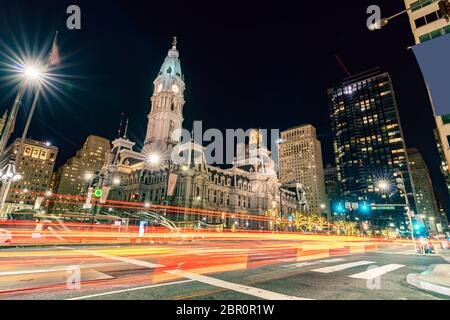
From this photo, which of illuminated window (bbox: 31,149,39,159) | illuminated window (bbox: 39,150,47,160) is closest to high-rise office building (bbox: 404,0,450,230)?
illuminated window (bbox: 39,150,47,160)

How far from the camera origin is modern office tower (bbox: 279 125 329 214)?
5797 inches

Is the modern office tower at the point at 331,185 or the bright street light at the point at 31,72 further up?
the modern office tower at the point at 331,185

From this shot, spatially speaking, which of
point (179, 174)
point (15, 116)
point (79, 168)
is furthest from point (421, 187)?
Answer: point (79, 168)

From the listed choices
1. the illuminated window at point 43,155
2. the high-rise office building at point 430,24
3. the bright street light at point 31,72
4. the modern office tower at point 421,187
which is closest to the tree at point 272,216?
the high-rise office building at point 430,24

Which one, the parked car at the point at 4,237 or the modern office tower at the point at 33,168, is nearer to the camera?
the parked car at the point at 4,237

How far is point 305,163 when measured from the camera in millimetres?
157500

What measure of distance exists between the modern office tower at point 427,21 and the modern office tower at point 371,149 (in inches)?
4174

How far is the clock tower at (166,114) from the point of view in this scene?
81.8 m

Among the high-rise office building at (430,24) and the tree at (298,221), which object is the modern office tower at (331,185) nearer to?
the tree at (298,221)

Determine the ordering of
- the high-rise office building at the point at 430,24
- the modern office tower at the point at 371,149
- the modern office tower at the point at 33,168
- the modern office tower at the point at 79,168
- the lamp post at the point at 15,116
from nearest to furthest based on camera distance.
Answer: the lamp post at the point at 15,116
the high-rise office building at the point at 430,24
the modern office tower at the point at 33,168
the modern office tower at the point at 371,149
the modern office tower at the point at 79,168

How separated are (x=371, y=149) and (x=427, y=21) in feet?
396

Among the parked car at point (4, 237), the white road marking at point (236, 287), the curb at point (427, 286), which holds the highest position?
the parked car at point (4, 237)
